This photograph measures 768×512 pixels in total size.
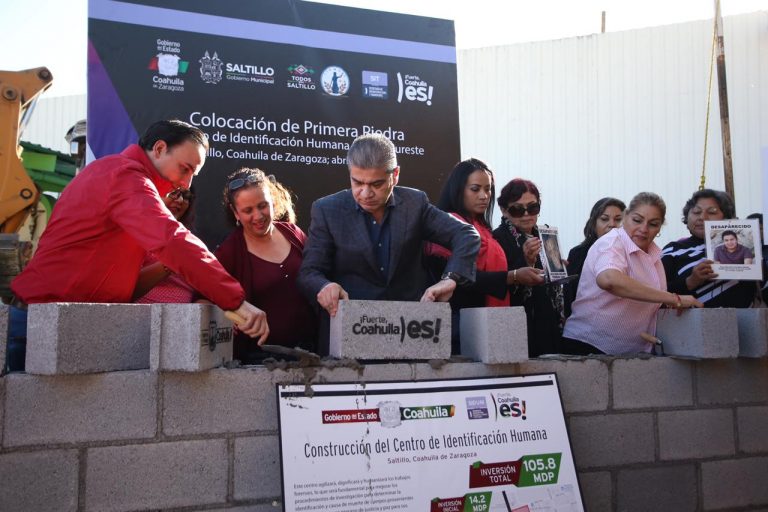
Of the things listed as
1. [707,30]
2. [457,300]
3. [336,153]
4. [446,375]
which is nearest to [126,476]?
[446,375]

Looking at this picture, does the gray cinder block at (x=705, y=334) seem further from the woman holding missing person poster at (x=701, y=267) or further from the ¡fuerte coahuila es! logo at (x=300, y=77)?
the ¡fuerte coahuila es! logo at (x=300, y=77)

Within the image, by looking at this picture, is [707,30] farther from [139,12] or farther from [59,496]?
[59,496]

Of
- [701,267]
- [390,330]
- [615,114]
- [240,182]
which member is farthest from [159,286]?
[615,114]

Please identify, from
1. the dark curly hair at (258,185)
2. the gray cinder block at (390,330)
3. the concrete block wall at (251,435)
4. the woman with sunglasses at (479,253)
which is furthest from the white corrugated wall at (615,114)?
the gray cinder block at (390,330)

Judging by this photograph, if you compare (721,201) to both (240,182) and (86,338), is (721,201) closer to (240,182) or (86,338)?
(240,182)

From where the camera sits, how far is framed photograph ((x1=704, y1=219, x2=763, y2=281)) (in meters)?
3.80

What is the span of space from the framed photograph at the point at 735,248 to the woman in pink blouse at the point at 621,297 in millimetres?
309

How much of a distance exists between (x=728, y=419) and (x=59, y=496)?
3.22m

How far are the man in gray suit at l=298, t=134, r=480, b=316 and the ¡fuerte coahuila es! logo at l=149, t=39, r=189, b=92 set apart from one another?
1.89 metres

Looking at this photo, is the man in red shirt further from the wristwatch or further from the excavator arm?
the excavator arm

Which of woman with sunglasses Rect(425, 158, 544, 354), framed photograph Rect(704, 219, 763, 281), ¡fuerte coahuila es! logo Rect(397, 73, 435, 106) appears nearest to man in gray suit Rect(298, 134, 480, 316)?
woman with sunglasses Rect(425, 158, 544, 354)

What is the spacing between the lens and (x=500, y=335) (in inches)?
125

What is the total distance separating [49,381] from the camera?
2.58 metres

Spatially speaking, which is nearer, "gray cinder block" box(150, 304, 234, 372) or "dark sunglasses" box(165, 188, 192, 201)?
"gray cinder block" box(150, 304, 234, 372)
